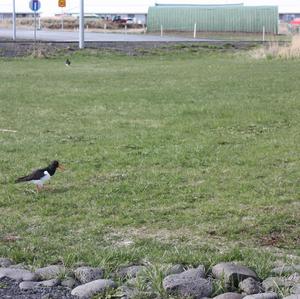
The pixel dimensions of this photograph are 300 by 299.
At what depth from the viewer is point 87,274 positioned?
5.07 meters

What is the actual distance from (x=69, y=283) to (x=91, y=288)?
24cm

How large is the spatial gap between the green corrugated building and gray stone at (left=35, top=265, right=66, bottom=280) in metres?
66.0

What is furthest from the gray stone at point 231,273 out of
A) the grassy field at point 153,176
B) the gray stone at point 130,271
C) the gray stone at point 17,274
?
the gray stone at point 17,274

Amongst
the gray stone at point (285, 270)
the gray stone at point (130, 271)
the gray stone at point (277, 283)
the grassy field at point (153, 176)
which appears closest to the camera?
the gray stone at point (277, 283)

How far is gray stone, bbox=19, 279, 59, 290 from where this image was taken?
4924 mm

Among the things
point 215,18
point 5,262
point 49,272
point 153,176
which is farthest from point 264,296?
point 215,18

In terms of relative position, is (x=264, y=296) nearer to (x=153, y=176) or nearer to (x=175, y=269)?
(x=175, y=269)

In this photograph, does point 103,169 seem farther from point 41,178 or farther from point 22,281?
point 22,281

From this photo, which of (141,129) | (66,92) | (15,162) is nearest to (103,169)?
(15,162)

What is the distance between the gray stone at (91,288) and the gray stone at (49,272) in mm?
317

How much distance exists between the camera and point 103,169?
9.45 meters

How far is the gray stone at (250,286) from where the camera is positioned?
4805 millimetres

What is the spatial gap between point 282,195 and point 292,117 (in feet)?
20.8

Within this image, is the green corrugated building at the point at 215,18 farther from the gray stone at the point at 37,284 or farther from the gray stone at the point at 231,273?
the gray stone at the point at 37,284
